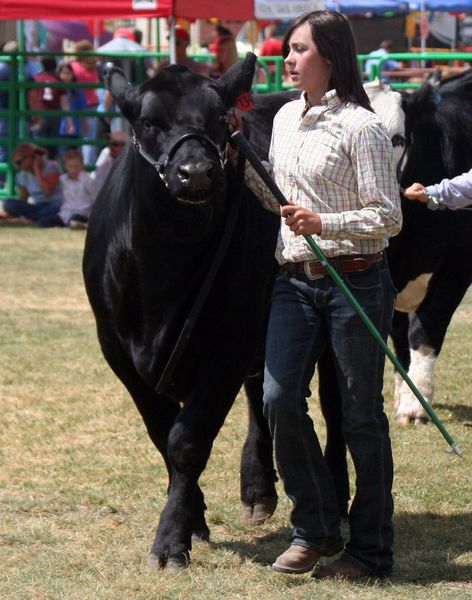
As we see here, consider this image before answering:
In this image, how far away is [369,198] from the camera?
401cm

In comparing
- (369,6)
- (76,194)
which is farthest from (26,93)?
(369,6)

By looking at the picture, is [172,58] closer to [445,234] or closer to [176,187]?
[445,234]

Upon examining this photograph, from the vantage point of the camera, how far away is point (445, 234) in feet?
22.4

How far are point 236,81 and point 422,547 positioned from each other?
192 centimetres

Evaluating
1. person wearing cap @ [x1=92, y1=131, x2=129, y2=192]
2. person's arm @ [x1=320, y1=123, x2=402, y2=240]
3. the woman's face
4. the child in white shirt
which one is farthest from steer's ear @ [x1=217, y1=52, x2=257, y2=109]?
the child in white shirt

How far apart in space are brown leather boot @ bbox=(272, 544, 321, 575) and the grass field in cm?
5

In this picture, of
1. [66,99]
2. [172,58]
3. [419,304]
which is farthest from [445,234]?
[66,99]

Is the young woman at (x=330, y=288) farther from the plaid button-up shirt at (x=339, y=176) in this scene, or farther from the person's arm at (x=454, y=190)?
the person's arm at (x=454, y=190)

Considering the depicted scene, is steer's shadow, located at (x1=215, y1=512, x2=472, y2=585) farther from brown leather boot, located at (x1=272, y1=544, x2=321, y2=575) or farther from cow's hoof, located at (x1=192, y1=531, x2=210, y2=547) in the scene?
brown leather boot, located at (x1=272, y1=544, x2=321, y2=575)

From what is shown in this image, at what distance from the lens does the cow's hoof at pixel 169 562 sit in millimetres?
4371

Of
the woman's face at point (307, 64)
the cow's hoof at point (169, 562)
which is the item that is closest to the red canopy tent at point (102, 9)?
the woman's face at point (307, 64)

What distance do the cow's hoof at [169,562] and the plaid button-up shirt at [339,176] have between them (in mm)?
1133

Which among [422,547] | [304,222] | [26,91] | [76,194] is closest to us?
[304,222]

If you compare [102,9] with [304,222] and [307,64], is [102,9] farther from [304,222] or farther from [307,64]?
[304,222]
